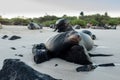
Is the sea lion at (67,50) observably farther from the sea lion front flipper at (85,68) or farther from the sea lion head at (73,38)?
the sea lion front flipper at (85,68)

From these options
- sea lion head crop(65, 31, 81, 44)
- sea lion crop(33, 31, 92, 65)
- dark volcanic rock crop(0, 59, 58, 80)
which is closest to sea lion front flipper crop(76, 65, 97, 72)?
sea lion crop(33, 31, 92, 65)

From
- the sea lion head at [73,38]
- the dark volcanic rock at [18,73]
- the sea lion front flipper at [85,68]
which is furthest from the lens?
the sea lion head at [73,38]

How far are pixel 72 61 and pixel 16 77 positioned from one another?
215 cm

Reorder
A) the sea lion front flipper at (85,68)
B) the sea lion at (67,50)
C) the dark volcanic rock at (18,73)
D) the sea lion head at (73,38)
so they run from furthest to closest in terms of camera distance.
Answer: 1. the sea lion head at (73,38)
2. the sea lion at (67,50)
3. the sea lion front flipper at (85,68)
4. the dark volcanic rock at (18,73)

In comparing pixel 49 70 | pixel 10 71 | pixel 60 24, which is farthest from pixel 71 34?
pixel 60 24

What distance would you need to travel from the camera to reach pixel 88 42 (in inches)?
306

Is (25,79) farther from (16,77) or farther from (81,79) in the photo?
(81,79)

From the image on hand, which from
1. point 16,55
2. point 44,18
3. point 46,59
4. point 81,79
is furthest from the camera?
point 44,18

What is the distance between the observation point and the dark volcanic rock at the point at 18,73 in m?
3.62

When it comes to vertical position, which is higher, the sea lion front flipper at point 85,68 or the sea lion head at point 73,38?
the sea lion head at point 73,38

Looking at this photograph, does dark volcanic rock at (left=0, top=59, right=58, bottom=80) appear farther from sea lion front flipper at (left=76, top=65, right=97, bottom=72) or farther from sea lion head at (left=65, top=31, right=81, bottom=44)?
sea lion head at (left=65, top=31, right=81, bottom=44)

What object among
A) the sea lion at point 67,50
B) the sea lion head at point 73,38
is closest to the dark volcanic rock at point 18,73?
the sea lion at point 67,50

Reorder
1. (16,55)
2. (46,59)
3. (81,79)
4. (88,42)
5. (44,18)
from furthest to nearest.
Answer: (44,18) < (88,42) < (16,55) < (46,59) < (81,79)

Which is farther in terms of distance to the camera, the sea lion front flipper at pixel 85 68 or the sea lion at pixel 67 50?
the sea lion at pixel 67 50
